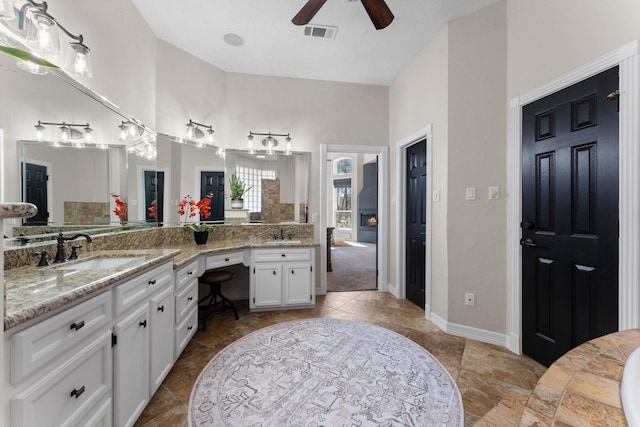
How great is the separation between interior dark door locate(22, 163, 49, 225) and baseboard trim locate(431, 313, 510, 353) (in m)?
3.26

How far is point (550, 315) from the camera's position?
6.41ft

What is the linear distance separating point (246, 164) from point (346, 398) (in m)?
2.87

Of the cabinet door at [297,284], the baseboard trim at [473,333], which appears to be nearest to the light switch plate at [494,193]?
the baseboard trim at [473,333]

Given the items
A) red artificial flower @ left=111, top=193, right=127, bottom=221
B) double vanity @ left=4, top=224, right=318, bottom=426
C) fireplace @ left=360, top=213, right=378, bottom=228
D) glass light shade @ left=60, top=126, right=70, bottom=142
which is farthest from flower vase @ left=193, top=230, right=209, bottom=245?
fireplace @ left=360, top=213, right=378, bottom=228

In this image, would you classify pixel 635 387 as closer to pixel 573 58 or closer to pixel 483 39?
pixel 573 58

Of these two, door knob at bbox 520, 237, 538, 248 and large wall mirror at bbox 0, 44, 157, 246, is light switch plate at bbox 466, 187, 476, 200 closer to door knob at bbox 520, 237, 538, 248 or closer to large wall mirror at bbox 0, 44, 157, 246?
door knob at bbox 520, 237, 538, 248

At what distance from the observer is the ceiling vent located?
258 cm

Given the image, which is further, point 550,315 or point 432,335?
point 432,335

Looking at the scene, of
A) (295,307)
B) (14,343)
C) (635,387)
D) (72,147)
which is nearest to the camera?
(635,387)

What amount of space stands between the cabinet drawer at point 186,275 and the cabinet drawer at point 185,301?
0.17 ft

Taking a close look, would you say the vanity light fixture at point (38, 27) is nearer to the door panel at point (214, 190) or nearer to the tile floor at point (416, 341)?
the door panel at point (214, 190)

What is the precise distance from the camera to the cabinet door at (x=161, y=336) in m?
1.60

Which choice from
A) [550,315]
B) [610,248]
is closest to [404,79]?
[610,248]

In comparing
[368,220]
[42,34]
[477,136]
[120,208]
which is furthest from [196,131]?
[368,220]
